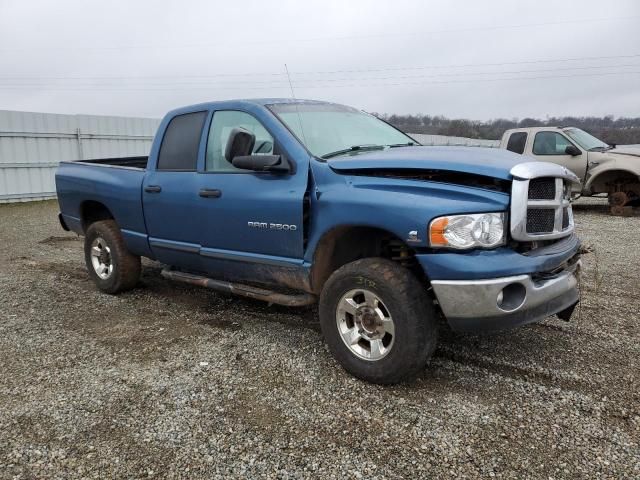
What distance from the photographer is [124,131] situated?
18453mm

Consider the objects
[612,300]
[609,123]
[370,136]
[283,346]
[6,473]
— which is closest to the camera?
[6,473]

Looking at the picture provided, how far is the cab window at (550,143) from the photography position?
11.3 m

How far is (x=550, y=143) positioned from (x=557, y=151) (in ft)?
0.78

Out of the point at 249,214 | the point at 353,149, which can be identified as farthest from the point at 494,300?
the point at 249,214

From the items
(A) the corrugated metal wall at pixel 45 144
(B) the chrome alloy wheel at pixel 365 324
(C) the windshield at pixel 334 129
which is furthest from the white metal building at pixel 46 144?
(B) the chrome alloy wheel at pixel 365 324

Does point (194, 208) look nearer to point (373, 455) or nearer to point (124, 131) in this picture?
point (373, 455)

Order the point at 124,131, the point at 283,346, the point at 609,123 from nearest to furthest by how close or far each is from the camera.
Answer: the point at 283,346, the point at 609,123, the point at 124,131

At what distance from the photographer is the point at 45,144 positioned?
16219 mm

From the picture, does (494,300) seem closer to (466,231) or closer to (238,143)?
(466,231)

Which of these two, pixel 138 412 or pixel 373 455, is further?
pixel 138 412

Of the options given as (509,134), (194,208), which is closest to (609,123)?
(509,134)

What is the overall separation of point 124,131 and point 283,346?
54.3 ft

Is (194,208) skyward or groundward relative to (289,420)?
skyward

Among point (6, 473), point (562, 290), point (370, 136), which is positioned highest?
point (370, 136)
